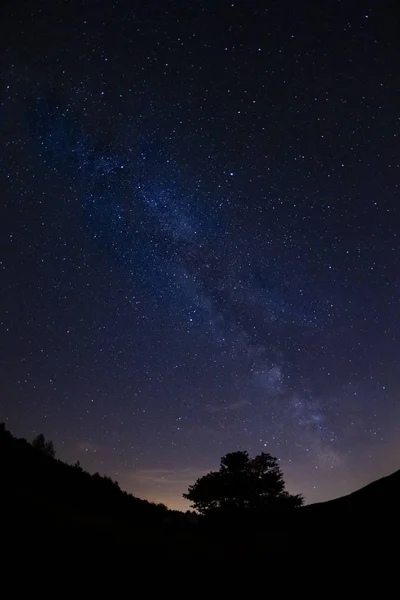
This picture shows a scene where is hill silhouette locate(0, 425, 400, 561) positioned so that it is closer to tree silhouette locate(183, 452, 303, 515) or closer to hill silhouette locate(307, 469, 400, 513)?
hill silhouette locate(307, 469, 400, 513)

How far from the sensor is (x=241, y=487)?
93.7 feet

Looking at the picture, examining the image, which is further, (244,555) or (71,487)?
(71,487)

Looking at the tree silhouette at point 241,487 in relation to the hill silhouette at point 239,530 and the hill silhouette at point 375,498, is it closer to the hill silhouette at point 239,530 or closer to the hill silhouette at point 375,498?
the hill silhouette at point 239,530

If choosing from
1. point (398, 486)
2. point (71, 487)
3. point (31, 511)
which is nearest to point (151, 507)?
point (71, 487)

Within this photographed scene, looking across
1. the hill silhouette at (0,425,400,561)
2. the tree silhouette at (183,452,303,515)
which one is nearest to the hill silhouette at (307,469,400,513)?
the hill silhouette at (0,425,400,561)

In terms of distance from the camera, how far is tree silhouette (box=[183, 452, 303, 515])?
28.2 metres

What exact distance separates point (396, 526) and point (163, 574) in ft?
13.2

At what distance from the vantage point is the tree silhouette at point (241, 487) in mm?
28234

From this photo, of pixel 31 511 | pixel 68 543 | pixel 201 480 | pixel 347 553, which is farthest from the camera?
pixel 201 480

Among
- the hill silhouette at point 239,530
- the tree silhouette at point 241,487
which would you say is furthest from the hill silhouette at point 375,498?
the tree silhouette at point 241,487

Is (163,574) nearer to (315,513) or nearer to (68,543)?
(68,543)

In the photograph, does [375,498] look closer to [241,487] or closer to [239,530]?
[239,530]

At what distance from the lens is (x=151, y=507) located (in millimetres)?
17906

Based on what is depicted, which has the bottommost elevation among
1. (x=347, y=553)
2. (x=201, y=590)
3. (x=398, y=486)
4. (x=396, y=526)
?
(x=201, y=590)
